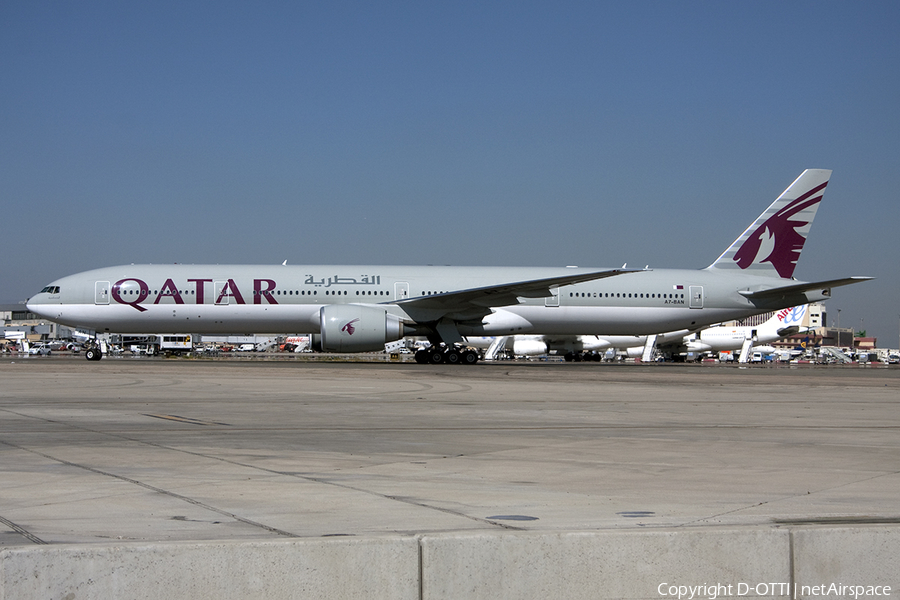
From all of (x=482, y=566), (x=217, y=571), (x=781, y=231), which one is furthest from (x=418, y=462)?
(x=781, y=231)

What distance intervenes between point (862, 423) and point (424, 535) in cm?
999

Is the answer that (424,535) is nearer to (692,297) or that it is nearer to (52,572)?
(52,572)

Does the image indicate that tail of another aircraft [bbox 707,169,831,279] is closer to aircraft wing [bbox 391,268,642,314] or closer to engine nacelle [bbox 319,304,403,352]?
aircraft wing [bbox 391,268,642,314]

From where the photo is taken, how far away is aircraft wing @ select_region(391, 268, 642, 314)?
2827 cm

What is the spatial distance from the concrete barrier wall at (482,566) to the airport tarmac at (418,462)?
0.38m

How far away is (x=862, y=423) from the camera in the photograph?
1196 centimetres

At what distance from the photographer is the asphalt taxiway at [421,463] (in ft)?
16.3

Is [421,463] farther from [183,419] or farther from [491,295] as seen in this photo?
[491,295]

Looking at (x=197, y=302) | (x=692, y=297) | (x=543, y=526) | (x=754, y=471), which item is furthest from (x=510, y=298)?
(x=543, y=526)

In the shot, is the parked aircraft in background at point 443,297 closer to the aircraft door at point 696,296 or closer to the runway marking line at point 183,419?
the aircraft door at point 696,296

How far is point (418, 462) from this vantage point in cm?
774

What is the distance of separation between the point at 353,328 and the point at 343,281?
332 cm

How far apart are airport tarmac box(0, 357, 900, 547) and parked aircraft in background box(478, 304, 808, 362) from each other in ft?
107

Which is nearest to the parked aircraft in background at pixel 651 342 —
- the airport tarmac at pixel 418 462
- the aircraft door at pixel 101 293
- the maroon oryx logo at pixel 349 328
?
the maroon oryx logo at pixel 349 328
